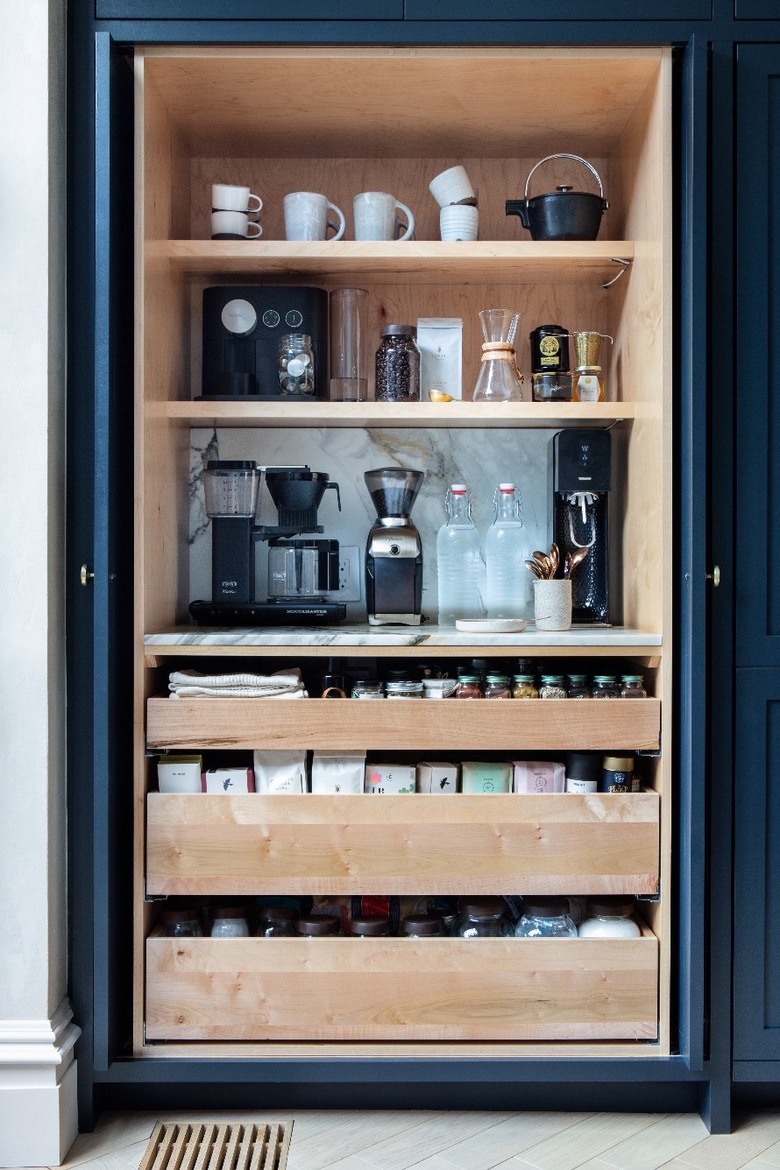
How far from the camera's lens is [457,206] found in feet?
7.07

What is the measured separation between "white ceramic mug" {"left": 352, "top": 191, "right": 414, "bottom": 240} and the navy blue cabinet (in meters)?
0.72

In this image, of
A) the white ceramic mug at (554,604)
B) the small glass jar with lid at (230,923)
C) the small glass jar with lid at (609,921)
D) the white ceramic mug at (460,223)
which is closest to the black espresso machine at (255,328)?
the white ceramic mug at (460,223)

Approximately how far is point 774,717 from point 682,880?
1.17 ft

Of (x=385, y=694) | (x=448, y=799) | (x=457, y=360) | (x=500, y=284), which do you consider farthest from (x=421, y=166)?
(x=448, y=799)

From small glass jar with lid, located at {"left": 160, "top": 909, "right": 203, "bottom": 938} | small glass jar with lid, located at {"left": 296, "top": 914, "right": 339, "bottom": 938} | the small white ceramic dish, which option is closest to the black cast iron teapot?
the small white ceramic dish

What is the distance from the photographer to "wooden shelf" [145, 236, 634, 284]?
6.62ft

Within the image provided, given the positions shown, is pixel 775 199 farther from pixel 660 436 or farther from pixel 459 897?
pixel 459 897

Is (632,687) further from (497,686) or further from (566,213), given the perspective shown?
(566,213)

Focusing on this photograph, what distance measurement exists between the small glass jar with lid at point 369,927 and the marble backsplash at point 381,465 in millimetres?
719

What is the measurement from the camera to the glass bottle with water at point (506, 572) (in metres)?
2.24

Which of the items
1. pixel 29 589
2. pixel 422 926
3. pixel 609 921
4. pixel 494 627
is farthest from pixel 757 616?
pixel 29 589

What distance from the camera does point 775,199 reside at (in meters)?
1.86

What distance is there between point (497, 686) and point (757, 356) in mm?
800

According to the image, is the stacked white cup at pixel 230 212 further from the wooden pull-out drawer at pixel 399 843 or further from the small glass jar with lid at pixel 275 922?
the small glass jar with lid at pixel 275 922
